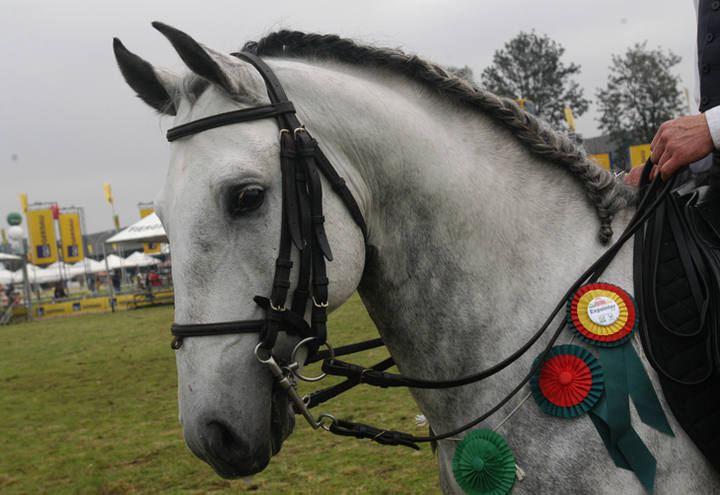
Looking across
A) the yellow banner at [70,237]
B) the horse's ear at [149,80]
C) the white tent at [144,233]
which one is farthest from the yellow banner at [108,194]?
the horse's ear at [149,80]

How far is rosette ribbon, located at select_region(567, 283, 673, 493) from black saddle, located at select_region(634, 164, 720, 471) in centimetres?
5

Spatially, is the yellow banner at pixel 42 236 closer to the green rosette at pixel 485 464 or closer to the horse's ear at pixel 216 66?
the horse's ear at pixel 216 66

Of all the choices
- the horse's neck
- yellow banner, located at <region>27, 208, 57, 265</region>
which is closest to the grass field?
the horse's neck

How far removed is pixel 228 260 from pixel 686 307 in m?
1.41

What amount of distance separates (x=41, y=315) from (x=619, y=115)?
37670 millimetres

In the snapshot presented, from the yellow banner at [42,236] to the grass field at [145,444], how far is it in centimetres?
2445

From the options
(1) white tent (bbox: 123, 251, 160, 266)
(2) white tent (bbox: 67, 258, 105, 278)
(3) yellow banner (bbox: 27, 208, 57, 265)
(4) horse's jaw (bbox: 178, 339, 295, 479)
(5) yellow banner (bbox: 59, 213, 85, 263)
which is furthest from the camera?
(2) white tent (bbox: 67, 258, 105, 278)

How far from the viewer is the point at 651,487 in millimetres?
1646

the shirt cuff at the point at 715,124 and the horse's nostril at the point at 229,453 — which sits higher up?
the shirt cuff at the point at 715,124

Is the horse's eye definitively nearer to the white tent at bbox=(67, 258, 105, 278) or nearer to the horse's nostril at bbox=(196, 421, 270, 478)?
the horse's nostril at bbox=(196, 421, 270, 478)

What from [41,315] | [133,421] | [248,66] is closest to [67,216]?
[41,315]

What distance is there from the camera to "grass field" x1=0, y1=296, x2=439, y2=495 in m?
4.95

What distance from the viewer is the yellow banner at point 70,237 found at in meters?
38.4

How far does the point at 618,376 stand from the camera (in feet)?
5.73
